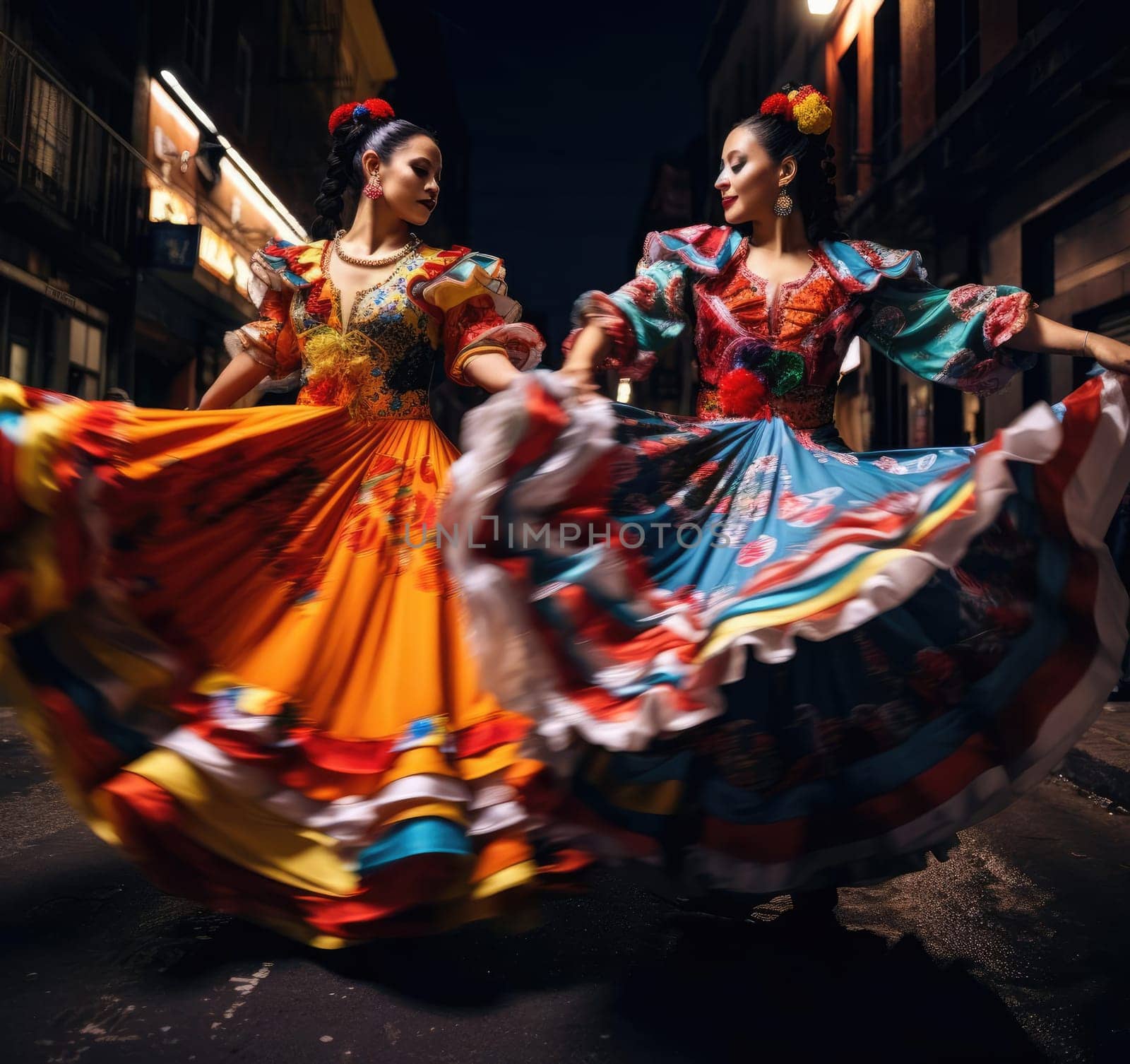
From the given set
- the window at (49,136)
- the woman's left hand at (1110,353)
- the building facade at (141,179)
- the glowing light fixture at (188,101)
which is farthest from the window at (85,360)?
the woman's left hand at (1110,353)

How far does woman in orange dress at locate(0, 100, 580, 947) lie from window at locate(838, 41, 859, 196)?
14.1 metres

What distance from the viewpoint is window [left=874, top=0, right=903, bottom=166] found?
13.9m

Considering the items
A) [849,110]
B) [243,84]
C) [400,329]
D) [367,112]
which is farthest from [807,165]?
[243,84]

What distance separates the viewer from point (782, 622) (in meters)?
1.97

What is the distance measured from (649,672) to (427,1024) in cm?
83

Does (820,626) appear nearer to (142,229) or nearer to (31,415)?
(31,415)

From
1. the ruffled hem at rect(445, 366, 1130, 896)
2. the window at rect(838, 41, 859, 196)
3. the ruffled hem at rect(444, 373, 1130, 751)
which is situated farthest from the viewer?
the window at rect(838, 41, 859, 196)

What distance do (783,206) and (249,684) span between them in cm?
202

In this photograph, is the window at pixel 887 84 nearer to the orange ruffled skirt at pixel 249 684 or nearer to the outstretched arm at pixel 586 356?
the outstretched arm at pixel 586 356

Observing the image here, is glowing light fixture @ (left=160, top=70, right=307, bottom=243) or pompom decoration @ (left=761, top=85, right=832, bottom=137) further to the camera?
glowing light fixture @ (left=160, top=70, right=307, bottom=243)

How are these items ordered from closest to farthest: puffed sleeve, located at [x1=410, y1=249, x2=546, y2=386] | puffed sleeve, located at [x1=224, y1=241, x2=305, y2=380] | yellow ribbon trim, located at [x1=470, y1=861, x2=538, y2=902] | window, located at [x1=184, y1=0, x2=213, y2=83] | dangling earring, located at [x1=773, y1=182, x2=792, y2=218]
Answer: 1. yellow ribbon trim, located at [x1=470, y1=861, x2=538, y2=902]
2. dangling earring, located at [x1=773, y1=182, x2=792, y2=218]
3. puffed sleeve, located at [x1=410, y1=249, x2=546, y2=386]
4. puffed sleeve, located at [x1=224, y1=241, x2=305, y2=380]
5. window, located at [x1=184, y1=0, x2=213, y2=83]

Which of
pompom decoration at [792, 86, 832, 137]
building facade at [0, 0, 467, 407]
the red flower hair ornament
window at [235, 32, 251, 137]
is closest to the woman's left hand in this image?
pompom decoration at [792, 86, 832, 137]

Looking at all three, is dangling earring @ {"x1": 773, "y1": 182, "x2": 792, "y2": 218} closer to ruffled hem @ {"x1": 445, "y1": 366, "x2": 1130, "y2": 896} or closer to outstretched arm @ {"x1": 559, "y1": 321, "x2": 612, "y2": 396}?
outstretched arm @ {"x1": 559, "y1": 321, "x2": 612, "y2": 396}

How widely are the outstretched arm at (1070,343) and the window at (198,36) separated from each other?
13.8 m
